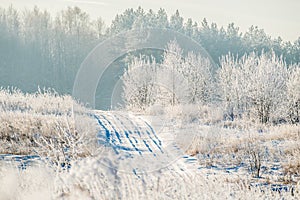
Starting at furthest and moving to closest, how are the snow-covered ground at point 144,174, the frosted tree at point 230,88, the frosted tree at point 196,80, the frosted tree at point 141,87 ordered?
the frosted tree at point 196,80
the frosted tree at point 141,87
the frosted tree at point 230,88
the snow-covered ground at point 144,174

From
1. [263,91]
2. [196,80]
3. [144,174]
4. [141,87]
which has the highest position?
[196,80]

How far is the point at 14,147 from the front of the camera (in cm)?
927

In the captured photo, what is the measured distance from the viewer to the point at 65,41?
48438mm

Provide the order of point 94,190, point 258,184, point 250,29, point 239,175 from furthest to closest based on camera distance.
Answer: point 250,29, point 239,175, point 258,184, point 94,190

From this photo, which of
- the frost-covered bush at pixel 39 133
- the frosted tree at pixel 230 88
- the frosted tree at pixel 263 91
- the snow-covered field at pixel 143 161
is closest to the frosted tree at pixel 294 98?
the frosted tree at pixel 263 91

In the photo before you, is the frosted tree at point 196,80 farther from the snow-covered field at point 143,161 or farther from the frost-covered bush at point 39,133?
the frost-covered bush at point 39,133

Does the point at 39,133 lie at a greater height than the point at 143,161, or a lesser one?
greater

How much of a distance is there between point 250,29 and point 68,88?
3908 cm

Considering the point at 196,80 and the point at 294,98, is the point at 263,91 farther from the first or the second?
the point at 196,80

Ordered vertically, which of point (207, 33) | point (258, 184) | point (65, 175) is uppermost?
point (207, 33)

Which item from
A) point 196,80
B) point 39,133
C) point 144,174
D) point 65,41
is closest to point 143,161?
point 144,174

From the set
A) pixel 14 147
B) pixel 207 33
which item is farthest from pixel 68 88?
pixel 14 147

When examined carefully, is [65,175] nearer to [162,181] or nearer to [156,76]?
[162,181]

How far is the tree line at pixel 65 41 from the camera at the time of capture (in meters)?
43.0
